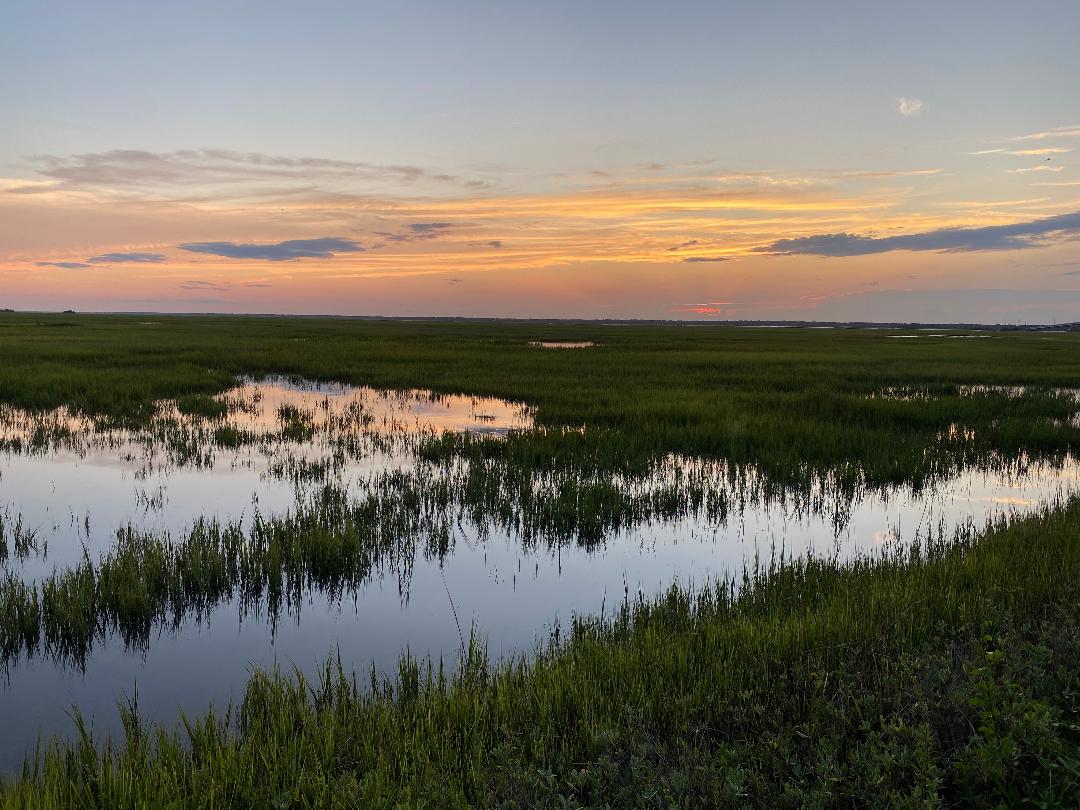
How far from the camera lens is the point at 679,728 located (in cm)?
406

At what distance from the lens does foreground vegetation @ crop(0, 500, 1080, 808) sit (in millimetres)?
3402

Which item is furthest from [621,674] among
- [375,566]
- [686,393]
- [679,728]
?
[686,393]

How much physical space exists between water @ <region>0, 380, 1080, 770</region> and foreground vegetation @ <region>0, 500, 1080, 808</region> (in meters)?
0.59

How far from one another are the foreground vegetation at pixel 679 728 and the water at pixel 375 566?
1.93 feet

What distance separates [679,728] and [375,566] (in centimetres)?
472

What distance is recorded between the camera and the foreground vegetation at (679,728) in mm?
3402

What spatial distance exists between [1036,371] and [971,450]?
65.8 feet

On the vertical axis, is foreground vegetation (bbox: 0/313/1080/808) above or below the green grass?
below

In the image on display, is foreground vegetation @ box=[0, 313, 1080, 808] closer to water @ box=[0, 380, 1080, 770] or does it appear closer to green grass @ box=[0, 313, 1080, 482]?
water @ box=[0, 380, 1080, 770]

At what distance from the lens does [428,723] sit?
157 inches

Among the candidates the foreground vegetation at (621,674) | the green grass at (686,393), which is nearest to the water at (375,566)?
the foreground vegetation at (621,674)

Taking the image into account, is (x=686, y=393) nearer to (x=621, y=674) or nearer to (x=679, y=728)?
(x=621, y=674)

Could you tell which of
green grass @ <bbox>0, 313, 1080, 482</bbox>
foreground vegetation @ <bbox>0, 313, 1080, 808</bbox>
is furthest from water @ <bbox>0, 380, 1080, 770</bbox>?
green grass @ <bbox>0, 313, 1080, 482</bbox>

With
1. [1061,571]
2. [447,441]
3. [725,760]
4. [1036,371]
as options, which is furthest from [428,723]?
[1036,371]
